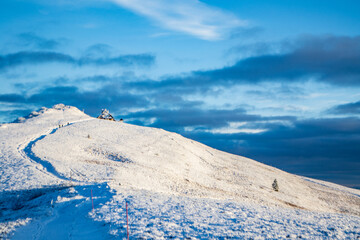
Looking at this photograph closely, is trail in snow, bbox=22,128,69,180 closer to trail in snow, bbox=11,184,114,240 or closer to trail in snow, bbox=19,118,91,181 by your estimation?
trail in snow, bbox=19,118,91,181

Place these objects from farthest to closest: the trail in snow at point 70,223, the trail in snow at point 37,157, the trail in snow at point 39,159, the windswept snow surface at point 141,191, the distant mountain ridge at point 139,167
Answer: the trail in snow at point 39,159 → the trail in snow at point 37,157 → the distant mountain ridge at point 139,167 → the trail in snow at point 70,223 → the windswept snow surface at point 141,191

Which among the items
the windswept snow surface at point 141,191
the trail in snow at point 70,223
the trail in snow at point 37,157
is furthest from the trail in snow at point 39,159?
the trail in snow at point 70,223

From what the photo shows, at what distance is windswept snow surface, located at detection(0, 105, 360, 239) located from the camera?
1788 cm

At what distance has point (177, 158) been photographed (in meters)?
57.5

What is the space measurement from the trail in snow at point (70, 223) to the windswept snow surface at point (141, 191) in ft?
0.28

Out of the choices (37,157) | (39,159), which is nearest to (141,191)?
(39,159)

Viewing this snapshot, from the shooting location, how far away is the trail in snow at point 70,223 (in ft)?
60.3

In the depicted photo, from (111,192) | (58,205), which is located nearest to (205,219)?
(111,192)

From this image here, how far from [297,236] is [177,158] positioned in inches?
1657

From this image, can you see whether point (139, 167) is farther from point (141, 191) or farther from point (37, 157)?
point (141, 191)

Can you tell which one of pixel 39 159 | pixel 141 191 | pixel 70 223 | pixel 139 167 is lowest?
pixel 70 223

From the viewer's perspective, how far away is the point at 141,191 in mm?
29531

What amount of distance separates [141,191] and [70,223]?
30.5ft

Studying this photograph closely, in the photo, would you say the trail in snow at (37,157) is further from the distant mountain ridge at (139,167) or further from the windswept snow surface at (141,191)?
the windswept snow surface at (141,191)
